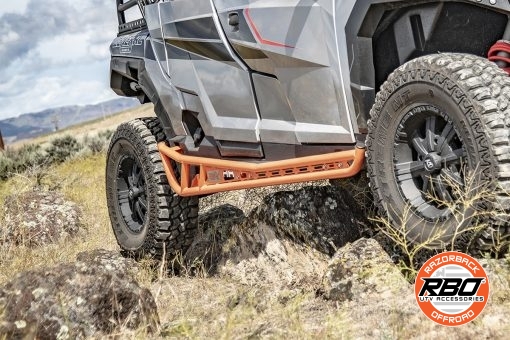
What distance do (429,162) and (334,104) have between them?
2.11 ft

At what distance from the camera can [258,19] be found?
346 centimetres

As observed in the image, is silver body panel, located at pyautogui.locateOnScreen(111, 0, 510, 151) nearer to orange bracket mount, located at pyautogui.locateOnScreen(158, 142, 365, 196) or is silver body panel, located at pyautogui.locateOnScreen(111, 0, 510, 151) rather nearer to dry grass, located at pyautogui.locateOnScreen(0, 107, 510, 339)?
orange bracket mount, located at pyautogui.locateOnScreen(158, 142, 365, 196)

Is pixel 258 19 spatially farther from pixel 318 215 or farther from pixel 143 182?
pixel 143 182

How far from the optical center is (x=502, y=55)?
9.04ft

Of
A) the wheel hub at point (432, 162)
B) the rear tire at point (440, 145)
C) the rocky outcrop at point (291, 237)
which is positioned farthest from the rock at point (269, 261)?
the wheel hub at point (432, 162)

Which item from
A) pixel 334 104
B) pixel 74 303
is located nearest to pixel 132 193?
pixel 74 303

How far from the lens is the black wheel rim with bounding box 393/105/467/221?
8.84 feet

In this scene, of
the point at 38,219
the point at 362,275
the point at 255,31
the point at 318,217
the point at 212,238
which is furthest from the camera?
the point at 38,219

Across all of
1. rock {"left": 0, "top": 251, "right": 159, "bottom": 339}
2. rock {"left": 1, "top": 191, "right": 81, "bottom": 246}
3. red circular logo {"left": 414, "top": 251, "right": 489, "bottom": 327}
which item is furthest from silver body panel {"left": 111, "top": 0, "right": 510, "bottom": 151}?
rock {"left": 1, "top": 191, "right": 81, "bottom": 246}

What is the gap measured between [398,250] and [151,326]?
4.37 ft

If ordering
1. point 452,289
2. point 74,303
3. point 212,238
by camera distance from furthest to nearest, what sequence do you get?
1. point 212,238
2. point 74,303
3. point 452,289

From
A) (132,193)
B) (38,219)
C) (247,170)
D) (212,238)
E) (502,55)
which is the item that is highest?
(502,55)

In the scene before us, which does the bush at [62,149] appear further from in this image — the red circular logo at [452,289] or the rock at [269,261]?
the red circular logo at [452,289]

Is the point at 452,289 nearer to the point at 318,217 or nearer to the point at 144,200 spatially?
the point at 318,217
